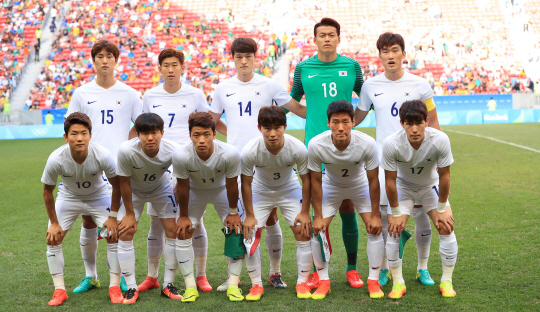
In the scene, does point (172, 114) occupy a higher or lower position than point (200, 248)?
higher

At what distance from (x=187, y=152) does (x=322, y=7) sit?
32742 mm

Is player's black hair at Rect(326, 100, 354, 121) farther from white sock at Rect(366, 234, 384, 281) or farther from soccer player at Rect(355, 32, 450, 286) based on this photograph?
white sock at Rect(366, 234, 384, 281)

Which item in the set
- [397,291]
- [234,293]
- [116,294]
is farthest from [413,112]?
[116,294]

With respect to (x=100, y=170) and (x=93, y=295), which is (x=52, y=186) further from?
(x=93, y=295)

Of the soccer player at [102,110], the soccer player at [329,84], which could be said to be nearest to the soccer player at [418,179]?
the soccer player at [329,84]

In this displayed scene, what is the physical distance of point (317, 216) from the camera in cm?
450

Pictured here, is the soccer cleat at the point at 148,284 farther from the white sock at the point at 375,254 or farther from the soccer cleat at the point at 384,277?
the soccer cleat at the point at 384,277

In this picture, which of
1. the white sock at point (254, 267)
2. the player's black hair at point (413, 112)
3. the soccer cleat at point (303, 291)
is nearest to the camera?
the player's black hair at point (413, 112)

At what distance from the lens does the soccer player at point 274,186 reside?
4.31m

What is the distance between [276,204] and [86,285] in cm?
195

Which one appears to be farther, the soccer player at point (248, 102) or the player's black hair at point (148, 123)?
the soccer player at point (248, 102)

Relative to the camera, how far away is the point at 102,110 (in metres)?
4.89

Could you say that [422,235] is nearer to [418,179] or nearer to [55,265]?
[418,179]

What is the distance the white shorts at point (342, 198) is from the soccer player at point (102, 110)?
198 cm
